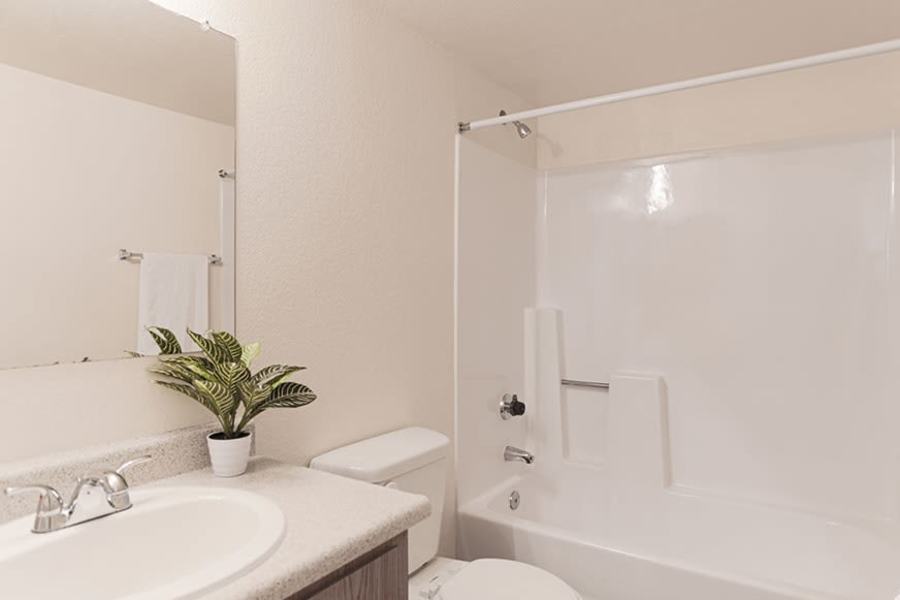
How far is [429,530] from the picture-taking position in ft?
6.16

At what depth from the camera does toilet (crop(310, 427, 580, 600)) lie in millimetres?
1656

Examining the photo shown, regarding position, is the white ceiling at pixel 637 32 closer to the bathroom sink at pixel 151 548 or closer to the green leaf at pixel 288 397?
the green leaf at pixel 288 397

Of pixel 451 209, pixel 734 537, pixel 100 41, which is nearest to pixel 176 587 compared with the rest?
pixel 100 41

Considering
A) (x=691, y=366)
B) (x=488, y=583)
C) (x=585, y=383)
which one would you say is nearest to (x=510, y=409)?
(x=585, y=383)

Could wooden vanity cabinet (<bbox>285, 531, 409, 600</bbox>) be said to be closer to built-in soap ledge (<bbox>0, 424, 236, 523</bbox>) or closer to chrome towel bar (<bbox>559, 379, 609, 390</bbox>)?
built-in soap ledge (<bbox>0, 424, 236, 523</bbox>)

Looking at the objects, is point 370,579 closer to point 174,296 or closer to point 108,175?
point 174,296

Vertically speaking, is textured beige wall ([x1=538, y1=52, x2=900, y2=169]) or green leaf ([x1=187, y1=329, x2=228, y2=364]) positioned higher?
textured beige wall ([x1=538, y1=52, x2=900, y2=169])

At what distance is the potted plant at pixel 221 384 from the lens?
1294 millimetres

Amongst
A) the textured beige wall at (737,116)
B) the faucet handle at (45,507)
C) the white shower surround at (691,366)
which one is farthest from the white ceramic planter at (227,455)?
the textured beige wall at (737,116)

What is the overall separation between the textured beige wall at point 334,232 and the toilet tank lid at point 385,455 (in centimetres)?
6

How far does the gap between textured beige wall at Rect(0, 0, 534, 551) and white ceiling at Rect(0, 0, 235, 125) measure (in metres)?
0.06

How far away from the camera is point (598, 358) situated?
289 centimetres

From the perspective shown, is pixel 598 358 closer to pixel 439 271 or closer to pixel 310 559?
pixel 439 271

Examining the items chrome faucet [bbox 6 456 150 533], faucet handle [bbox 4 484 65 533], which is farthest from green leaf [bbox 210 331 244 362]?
faucet handle [bbox 4 484 65 533]
